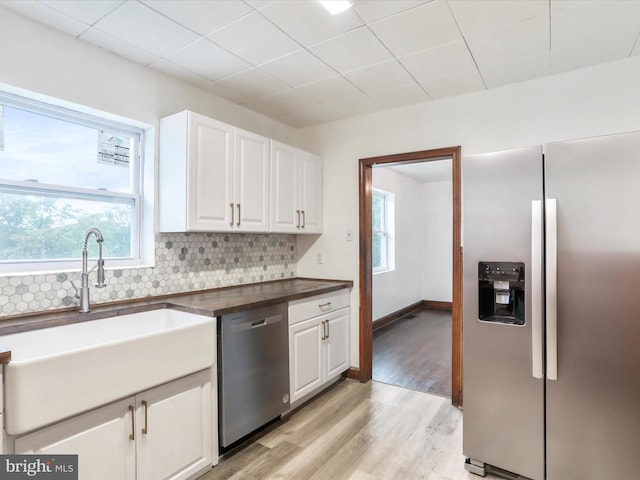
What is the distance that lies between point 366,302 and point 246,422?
1553 millimetres

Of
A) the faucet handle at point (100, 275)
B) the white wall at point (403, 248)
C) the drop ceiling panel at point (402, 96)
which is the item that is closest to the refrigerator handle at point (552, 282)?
the drop ceiling panel at point (402, 96)

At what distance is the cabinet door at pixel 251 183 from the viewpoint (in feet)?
8.64

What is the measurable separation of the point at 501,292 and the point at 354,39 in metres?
1.68

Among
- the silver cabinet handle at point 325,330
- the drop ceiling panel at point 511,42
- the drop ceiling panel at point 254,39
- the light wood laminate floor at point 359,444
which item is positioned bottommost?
the light wood laminate floor at point 359,444

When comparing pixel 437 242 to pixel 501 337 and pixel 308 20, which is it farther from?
pixel 308 20

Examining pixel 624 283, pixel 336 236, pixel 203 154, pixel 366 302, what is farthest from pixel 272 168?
pixel 624 283

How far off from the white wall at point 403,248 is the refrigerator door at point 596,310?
3.24 meters

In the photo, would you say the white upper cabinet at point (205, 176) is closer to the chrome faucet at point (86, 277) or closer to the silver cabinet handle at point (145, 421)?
the chrome faucet at point (86, 277)

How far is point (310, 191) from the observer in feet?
11.1

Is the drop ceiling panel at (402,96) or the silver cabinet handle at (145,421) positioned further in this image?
the drop ceiling panel at (402,96)

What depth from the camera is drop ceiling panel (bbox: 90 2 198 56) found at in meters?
1.83

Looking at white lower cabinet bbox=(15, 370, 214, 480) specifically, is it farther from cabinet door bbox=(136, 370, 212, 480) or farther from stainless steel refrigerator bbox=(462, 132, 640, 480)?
stainless steel refrigerator bbox=(462, 132, 640, 480)

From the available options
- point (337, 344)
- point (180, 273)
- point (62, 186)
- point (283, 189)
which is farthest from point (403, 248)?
point (62, 186)

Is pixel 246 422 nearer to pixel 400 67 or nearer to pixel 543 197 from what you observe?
pixel 543 197
